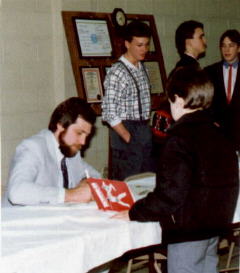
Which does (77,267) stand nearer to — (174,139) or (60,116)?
(174,139)

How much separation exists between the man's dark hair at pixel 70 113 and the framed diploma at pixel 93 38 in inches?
74.8

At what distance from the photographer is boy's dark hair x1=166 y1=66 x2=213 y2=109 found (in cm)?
207

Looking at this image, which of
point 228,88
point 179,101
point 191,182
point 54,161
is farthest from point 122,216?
point 228,88

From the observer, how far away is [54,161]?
2.54 meters

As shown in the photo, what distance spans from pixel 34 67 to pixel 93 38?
56 centimetres

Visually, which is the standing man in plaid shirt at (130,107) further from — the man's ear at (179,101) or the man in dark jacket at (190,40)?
the man's ear at (179,101)

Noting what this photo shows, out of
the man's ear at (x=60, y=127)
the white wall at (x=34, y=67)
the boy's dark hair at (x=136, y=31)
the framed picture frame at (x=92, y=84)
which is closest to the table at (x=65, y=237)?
the man's ear at (x=60, y=127)

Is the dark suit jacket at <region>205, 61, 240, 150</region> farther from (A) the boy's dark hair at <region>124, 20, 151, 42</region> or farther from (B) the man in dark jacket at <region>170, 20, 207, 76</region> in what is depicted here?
(A) the boy's dark hair at <region>124, 20, 151, 42</region>

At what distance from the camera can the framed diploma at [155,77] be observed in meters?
4.85

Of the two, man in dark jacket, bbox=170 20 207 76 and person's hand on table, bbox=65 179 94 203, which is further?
man in dark jacket, bbox=170 20 207 76

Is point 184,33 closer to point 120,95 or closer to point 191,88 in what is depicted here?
point 120,95

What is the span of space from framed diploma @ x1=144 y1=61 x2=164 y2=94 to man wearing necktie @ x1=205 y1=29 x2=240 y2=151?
0.50 m

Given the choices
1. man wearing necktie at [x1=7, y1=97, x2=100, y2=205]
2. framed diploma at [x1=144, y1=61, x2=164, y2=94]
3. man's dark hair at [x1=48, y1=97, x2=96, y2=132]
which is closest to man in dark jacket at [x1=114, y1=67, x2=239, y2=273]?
man wearing necktie at [x1=7, y1=97, x2=100, y2=205]

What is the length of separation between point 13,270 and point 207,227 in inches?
29.7
